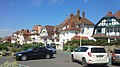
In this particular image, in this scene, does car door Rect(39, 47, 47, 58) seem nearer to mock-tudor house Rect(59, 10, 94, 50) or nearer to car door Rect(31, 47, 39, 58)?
car door Rect(31, 47, 39, 58)

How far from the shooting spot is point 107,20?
193 feet

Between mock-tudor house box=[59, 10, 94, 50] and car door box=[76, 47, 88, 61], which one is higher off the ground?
mock-tudor house box=[59, 10, 94, 50]

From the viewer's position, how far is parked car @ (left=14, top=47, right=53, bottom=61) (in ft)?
78.3

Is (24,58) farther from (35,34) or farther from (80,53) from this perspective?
(35,34)

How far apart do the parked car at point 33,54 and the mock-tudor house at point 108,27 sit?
1366 inches

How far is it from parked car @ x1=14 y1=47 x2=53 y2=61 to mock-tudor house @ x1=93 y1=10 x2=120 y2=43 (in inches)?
1366

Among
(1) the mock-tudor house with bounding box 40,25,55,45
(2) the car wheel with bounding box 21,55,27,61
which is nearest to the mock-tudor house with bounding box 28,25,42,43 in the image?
(1) the mock-tudor house with bounding box 40,25,55,45

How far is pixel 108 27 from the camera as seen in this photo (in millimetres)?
58719

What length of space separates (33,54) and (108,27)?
1502 inches

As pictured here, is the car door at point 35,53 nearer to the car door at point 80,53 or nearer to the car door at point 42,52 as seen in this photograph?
the car door at point 42,52

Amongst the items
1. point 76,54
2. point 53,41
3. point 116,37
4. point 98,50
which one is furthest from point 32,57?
point 53,41

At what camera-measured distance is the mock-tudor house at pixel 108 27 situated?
188 ft

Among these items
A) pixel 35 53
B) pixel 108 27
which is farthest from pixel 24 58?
pixel 108 27

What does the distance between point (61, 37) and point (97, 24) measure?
14.4 m
